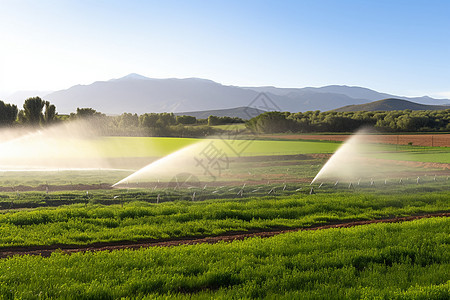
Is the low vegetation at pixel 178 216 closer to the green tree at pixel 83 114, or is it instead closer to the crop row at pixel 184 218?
the crop row at pixel 184 218

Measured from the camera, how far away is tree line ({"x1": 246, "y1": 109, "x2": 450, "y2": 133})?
105400mm

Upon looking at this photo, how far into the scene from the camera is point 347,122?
116m

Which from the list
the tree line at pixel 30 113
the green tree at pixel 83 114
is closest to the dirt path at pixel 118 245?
the tree line at pixel 30 113

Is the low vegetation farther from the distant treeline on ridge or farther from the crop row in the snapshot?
the distant treeline on ridge

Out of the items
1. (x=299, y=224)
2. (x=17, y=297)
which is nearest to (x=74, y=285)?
(x=17, y=297)

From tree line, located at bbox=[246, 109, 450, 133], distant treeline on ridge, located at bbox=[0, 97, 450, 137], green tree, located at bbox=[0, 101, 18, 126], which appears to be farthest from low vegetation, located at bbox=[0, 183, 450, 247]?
green tree, located at bbox=[0, 101, 18, 126]

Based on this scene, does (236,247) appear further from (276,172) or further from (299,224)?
(276,172)

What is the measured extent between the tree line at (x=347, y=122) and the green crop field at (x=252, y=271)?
92.1 meters

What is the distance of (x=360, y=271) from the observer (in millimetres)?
9109

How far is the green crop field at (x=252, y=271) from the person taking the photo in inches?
299

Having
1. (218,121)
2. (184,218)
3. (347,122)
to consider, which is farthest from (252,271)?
(347,122)

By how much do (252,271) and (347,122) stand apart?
375ft

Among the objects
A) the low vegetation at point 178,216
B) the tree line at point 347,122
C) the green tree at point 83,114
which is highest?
the green tree at point 83,114

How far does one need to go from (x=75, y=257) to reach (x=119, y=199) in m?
11.8
